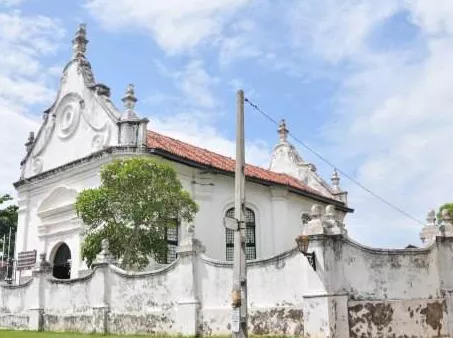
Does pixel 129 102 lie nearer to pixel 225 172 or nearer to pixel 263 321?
pixel 225 172

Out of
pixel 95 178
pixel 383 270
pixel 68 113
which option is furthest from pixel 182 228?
pixel 383 270

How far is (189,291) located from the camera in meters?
14.1

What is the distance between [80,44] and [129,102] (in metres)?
5.66

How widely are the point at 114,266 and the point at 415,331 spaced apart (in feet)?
27.1

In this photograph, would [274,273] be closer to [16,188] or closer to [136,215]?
[136,215]

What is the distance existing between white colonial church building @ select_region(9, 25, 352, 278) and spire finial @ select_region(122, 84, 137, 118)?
37 mm

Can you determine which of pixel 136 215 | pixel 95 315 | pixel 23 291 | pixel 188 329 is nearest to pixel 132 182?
pixel 136 215

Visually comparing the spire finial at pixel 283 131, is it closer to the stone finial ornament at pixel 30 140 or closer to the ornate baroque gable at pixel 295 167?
the ornate baroque gable at pixel 295 167

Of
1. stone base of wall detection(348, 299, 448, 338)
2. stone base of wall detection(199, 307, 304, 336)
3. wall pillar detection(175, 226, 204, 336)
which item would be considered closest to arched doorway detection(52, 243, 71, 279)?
wall pillar detection(175, 226, 204, 336)

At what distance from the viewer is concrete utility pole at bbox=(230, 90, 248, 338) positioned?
10.4 metres

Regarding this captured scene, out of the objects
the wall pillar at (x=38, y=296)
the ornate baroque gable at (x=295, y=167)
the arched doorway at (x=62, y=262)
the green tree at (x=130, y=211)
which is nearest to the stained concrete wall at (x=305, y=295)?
the green tree at (x=130, y=211)

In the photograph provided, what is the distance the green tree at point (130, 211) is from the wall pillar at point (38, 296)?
2517 mm

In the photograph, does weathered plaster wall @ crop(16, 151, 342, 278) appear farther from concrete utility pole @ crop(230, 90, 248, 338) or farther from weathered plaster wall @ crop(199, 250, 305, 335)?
concrete utility pole @ crop(230, 90, 248, 338)

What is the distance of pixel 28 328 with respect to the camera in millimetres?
18891
